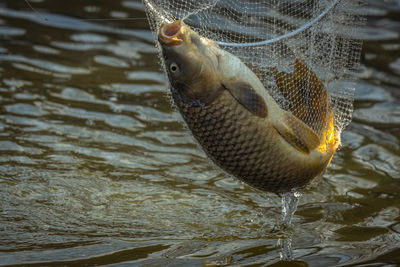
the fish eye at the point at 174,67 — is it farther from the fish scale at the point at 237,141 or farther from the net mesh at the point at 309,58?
the net mesh at the point at 309,58

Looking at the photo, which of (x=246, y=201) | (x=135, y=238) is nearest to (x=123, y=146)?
(x=246, y=201)

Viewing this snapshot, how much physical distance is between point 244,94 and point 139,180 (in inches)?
95.8

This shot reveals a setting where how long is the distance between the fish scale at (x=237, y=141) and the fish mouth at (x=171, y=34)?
1.11 feet

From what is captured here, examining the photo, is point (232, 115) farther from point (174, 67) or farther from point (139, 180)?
point (139, 180)

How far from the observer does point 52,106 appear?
776cm

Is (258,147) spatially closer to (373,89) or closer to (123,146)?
(123,146)

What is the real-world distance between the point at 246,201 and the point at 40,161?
191 cm

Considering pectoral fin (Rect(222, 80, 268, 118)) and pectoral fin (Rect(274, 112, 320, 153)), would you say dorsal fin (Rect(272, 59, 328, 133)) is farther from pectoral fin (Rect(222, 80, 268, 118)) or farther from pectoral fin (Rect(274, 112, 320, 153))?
pectoral fin (Rect(222, 80, 268, 118))

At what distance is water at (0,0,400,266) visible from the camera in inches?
193

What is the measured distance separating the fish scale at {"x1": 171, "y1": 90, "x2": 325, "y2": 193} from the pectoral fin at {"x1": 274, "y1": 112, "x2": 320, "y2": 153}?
0.06 meters

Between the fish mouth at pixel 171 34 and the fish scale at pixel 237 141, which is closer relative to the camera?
the fish mouth at pixel 171 34

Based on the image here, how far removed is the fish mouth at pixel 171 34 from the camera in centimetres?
392

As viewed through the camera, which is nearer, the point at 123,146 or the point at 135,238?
the point at 135,238

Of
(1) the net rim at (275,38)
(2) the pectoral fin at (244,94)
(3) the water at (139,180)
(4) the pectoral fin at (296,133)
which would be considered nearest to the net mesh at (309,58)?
(1) the net rim at (275,38)
